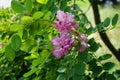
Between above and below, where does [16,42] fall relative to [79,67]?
above

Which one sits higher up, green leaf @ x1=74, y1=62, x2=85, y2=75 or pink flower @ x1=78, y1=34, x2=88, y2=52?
pink flower @ x1=78, y1=34, x2=88, y2=52

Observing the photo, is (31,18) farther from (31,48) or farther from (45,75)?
(45,75)

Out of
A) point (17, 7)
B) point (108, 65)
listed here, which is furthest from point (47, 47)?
point (108, 65)

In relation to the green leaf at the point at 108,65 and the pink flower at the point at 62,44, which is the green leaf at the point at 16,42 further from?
the green leaf at the point at 108,65

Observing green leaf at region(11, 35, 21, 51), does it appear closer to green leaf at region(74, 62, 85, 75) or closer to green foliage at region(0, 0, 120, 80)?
green foliage at region(0, 0, 120, 80)

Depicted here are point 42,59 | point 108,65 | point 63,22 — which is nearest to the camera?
point 63,22

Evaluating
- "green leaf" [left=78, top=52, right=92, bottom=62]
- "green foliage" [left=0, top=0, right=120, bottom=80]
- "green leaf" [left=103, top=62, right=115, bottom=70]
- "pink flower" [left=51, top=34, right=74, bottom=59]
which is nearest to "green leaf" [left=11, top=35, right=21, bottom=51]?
"green foliage" [left=0, top=0, right=120, bottom=80]

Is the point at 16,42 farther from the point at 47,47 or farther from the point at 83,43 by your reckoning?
the point at 83,43

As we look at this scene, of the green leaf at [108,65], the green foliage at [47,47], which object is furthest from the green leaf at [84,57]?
the green leaf at [108,65]

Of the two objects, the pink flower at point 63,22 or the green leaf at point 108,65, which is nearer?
the pink flower at point 63,22

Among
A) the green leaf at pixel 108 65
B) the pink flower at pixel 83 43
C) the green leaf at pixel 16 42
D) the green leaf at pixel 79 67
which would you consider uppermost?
the green leaf at pixel 16 42

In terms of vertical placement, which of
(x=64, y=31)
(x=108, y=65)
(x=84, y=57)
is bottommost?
(x=108, y=65)

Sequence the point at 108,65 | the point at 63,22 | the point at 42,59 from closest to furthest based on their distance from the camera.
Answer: the point at 63,22 → the point at 42,59 → the point at 108,65

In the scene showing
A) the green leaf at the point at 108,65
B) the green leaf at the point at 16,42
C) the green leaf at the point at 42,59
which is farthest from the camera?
the green leaf at the point at 108,65
